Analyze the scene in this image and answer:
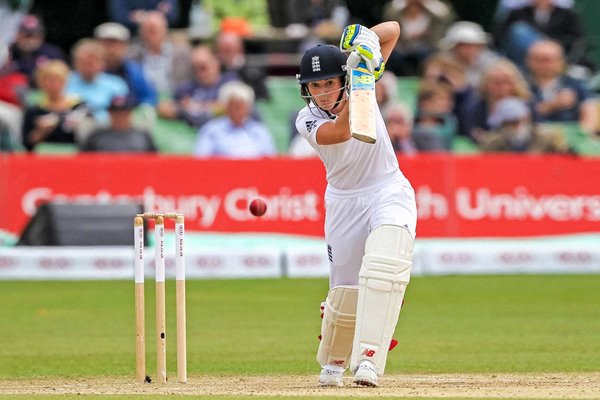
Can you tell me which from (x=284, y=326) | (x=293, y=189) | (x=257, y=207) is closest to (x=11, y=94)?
(x=293, y=189)

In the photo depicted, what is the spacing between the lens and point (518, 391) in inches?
279

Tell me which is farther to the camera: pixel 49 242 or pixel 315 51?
pixel 49 242

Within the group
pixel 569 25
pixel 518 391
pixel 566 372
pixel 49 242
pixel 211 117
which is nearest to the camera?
pixel 518 391

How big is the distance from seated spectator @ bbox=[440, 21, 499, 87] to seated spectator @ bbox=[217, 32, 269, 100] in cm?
249

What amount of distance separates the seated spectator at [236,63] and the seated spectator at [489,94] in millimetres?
2564

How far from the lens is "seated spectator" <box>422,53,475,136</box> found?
17.8 meters

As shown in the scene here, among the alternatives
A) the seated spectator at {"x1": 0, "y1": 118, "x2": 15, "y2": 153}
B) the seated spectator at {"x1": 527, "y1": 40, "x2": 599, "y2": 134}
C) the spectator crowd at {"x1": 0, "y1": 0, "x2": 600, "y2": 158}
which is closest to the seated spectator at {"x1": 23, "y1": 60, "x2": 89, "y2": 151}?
the spectator crowd at {"x1": 0, "y1": 0, "x2": 600, "y2": 158}

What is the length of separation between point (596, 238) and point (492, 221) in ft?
3.74

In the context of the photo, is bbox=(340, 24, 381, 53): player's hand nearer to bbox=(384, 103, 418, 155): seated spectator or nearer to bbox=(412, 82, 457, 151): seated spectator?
bbox=(384, 103, 418, 155): seated spectator

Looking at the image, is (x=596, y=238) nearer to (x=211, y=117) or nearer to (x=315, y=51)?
(x=211, y=117)

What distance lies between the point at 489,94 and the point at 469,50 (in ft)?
2.60

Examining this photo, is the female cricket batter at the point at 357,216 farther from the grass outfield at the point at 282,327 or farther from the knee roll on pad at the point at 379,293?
the grass outfield at the point at 282,327

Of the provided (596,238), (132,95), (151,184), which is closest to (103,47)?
(132,95)

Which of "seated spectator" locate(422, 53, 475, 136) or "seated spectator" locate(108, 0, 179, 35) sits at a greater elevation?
"seated spectator" locate(108, 0, 179, 35)
